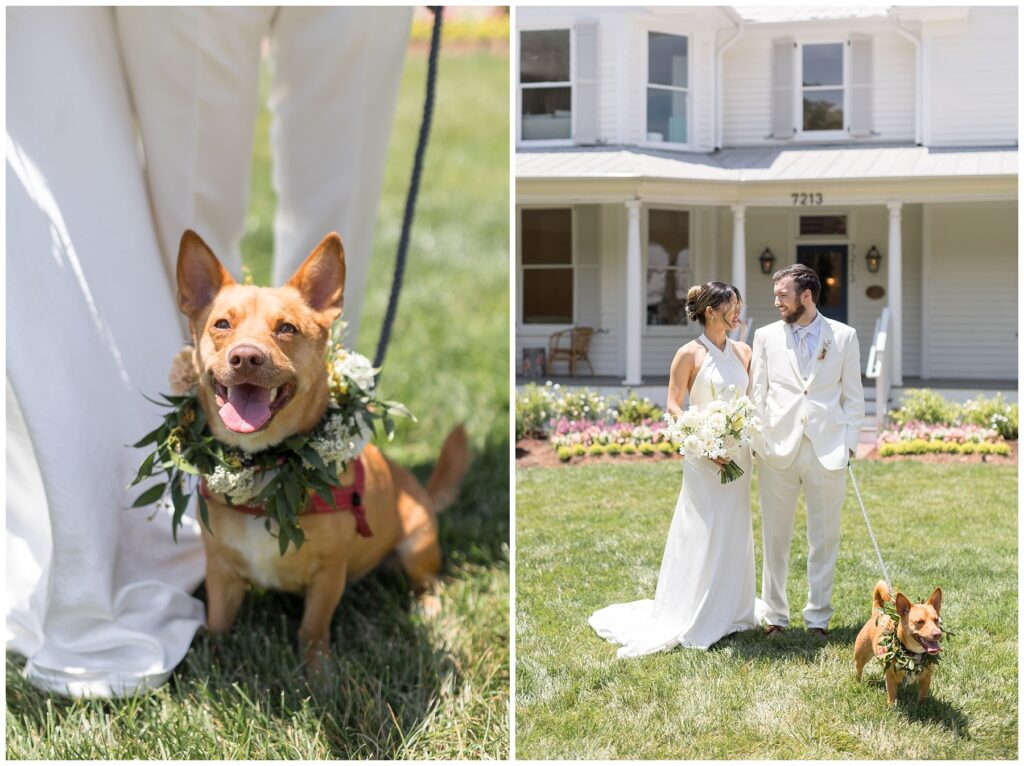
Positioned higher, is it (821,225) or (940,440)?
(821,225)

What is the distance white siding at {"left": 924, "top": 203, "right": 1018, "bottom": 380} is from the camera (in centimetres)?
317

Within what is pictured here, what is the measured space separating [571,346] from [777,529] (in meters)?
0.88

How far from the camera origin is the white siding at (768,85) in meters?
3.37

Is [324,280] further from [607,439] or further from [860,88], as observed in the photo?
[860,88]

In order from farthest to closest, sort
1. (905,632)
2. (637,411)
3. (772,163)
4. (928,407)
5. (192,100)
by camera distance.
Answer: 1. (192,100)
2. (772,163)
3. (637,411)
4. (928,407)
5. (905,632)

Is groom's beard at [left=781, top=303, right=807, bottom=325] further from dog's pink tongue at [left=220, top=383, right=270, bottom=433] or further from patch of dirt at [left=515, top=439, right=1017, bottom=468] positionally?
dog's pink tongue at [left=220, top=383, right=270, bottom=433]

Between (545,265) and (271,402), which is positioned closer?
(271,402)

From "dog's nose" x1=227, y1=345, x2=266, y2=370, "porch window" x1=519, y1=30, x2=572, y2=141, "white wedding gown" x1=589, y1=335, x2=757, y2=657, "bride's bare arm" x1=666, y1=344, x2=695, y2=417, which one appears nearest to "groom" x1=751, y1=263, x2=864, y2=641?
"white wedding gown" x1=589, y1=335, x2=757, y2=657

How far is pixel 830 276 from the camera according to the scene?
10.6 ft

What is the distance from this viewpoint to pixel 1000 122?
3.24 m

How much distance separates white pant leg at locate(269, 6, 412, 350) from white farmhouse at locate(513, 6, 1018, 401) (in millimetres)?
1114

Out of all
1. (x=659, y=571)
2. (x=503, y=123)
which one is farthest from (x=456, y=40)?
(x=659, y=571)

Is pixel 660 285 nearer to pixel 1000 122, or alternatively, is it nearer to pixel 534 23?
pixel 534 23

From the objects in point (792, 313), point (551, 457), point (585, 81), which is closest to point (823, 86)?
point (792, 313)
